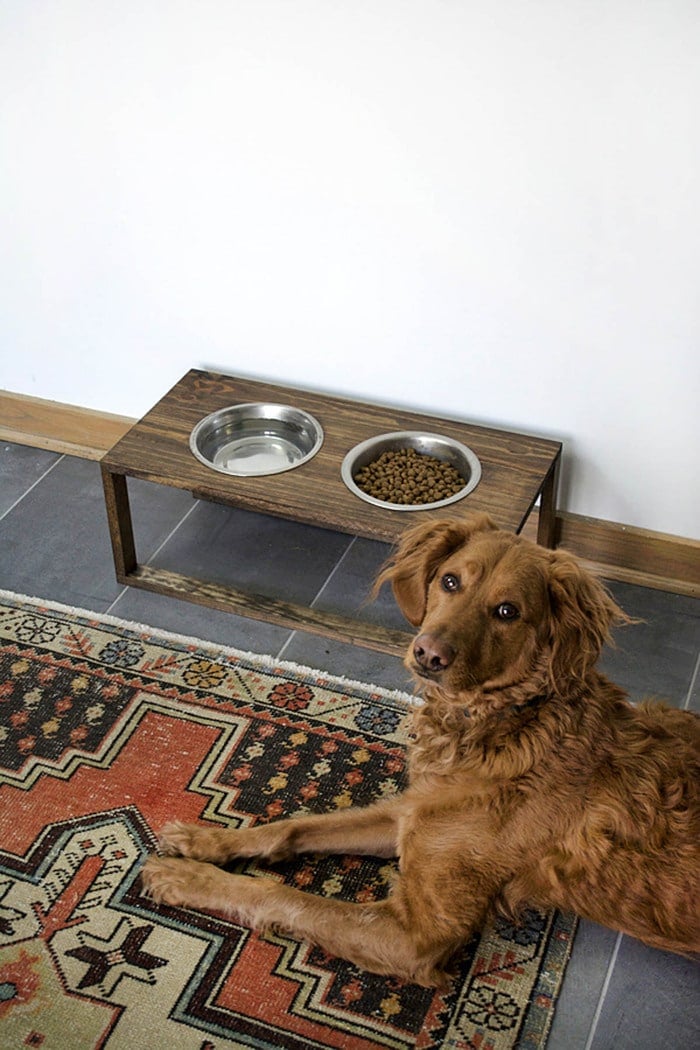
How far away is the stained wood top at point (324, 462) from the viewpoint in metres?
2.77

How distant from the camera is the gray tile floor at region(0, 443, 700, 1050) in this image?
9.38 feet

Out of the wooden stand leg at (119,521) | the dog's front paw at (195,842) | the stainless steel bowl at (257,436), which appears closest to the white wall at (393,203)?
the stainless steel bowl at (257,436)

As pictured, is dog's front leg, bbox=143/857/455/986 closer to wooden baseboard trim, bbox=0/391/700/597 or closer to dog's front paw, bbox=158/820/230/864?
dog's front paw, bbox=158/820/230/864

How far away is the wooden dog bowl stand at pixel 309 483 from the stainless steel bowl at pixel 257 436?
1.3 inches

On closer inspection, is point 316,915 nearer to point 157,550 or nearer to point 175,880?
point 175,880

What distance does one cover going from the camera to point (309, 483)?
2871mm

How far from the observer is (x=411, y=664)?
202cm

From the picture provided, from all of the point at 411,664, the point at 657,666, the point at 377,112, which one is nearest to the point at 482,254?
the point at 377,112

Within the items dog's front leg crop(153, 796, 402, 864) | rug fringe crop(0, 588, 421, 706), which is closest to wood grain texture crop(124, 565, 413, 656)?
rug fringe crop(0, 588, 421, 706)

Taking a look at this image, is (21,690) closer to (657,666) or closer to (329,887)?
(329,887)

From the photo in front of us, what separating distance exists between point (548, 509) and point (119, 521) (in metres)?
1.07

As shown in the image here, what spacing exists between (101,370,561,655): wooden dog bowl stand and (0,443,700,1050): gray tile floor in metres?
0.05

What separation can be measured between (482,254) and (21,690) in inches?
58.1

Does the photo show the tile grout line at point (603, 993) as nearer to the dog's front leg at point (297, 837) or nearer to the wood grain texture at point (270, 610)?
the dog's front leg at point (297, 837)
